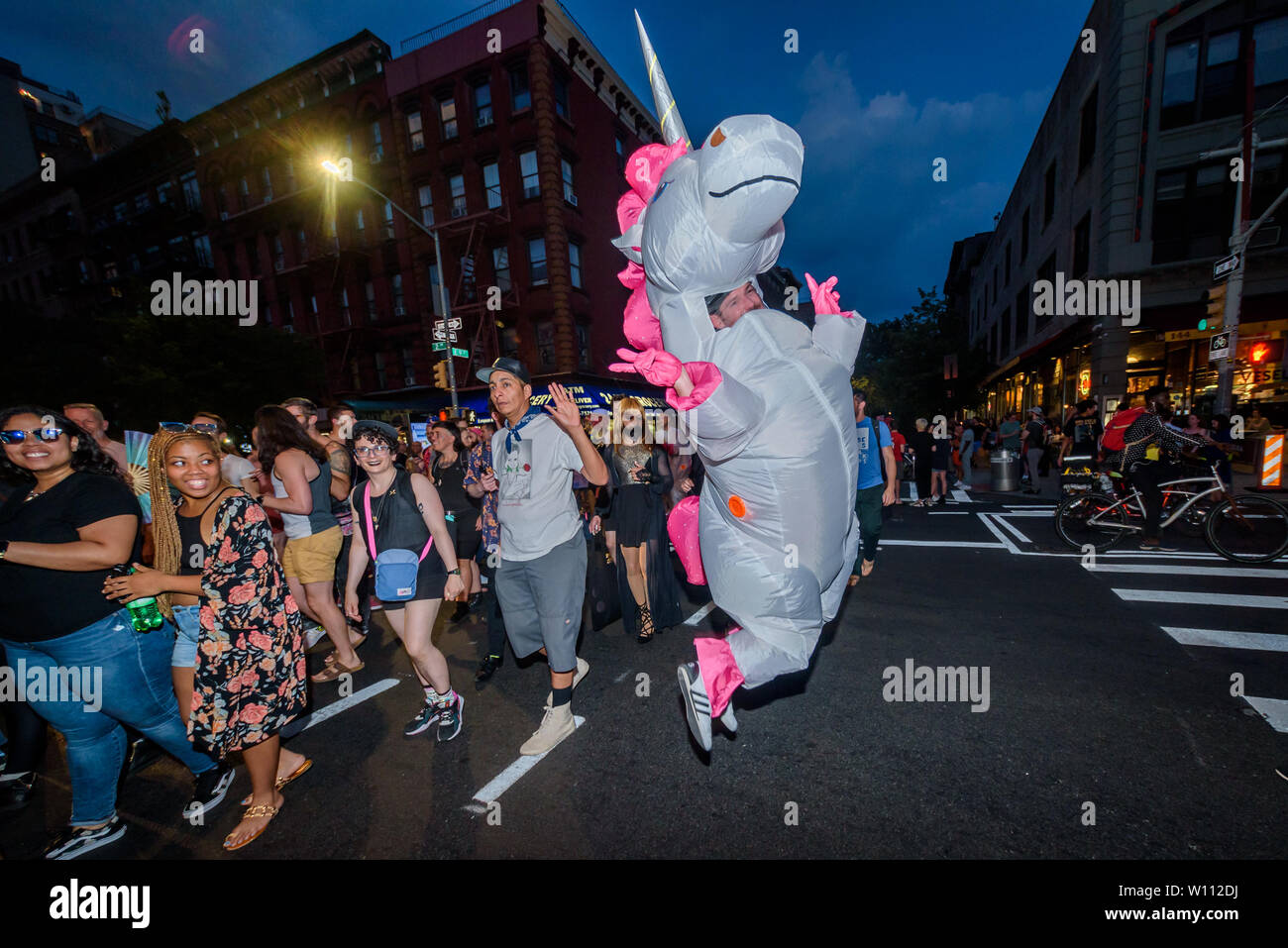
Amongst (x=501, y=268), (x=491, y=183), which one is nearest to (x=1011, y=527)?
(x=501, y=268)

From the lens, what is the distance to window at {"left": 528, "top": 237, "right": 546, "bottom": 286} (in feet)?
57.1

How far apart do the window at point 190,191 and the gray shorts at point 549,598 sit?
30.4 metres

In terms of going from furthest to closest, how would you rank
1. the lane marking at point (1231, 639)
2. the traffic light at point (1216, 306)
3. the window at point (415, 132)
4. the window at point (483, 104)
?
the window at point (415, 132), the window at point (483, 104), the traffic light at point (1216, 306), the lane marking at point (1231, 639)

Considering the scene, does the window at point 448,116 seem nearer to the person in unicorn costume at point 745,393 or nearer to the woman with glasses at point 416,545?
the woman with glasses at point 416,545

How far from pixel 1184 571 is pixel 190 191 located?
34.9 meters

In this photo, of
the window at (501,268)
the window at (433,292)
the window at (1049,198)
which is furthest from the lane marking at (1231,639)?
the window at (433,292)

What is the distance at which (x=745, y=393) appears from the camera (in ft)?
6.09

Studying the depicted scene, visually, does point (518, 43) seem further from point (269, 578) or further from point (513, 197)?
point (269, 578)

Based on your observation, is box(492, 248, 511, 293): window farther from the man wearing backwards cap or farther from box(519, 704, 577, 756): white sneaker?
box(519, 704, 577, 756): white sneaker

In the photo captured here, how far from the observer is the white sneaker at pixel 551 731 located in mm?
2852

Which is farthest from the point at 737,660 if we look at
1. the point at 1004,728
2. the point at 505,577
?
the point at 1004,728

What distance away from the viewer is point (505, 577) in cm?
312

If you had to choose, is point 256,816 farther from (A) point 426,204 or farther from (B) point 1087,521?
(A) point 426,204

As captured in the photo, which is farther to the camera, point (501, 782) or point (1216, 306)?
point (1216, 306)
